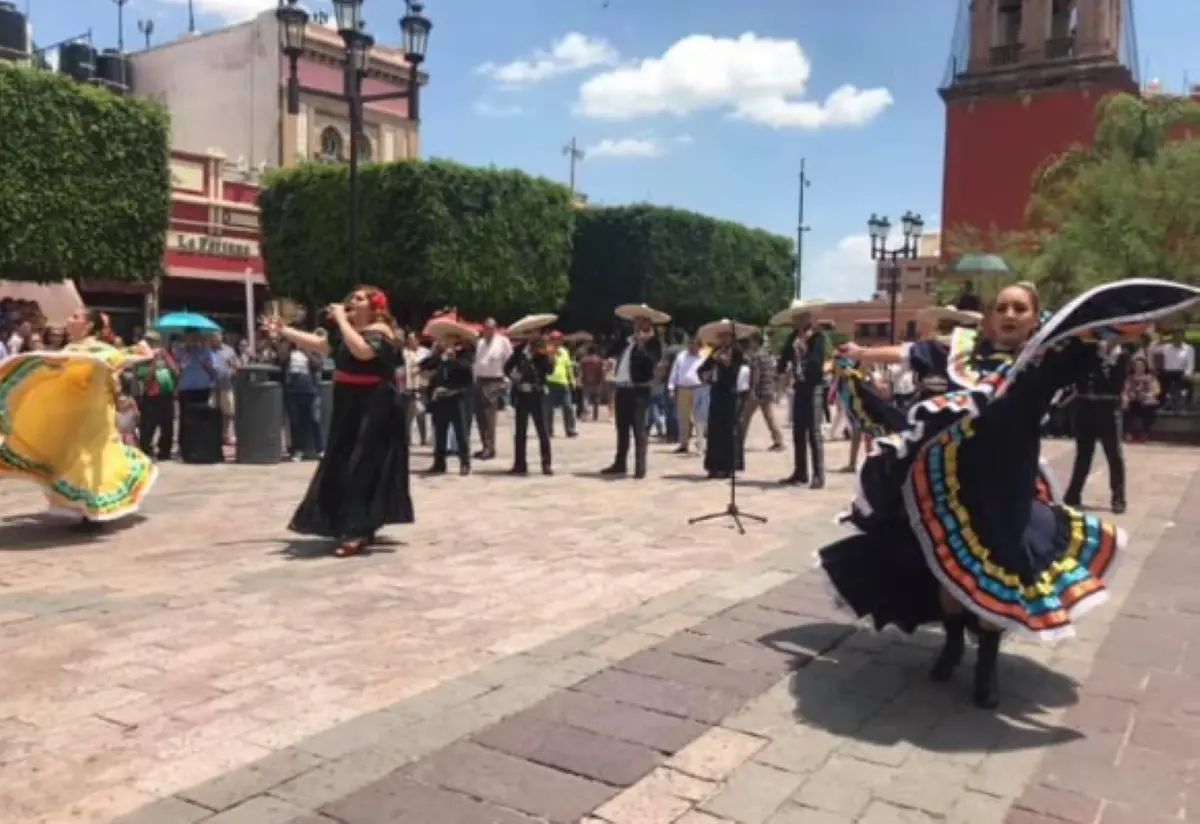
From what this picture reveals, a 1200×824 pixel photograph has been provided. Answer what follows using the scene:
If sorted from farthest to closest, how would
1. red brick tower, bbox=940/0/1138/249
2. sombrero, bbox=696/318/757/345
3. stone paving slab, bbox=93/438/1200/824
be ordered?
red brick tower, bbox=940/0/1138/249
sombrero, bbox=696/318/757/345
stone paving slab, bbox=93/438/1200/824

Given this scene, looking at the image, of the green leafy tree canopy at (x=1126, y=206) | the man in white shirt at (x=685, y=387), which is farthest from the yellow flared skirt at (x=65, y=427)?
the green leafy tree canopy at (x=1126, y=206)

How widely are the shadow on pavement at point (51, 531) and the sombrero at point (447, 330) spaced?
11.8ft

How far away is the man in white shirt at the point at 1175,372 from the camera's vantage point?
19.9 metres

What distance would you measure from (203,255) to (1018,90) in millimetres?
27160

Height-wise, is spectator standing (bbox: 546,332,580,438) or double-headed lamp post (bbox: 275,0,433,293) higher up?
double-headed lamp post (bbox: 275,0,433,293)

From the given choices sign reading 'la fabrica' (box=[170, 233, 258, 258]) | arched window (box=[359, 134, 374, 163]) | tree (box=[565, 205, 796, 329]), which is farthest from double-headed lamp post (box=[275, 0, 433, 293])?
arched window (box=[359, 134, 374, 163])

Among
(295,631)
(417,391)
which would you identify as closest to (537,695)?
(295,631)

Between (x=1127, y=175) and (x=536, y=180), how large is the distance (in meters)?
15.0

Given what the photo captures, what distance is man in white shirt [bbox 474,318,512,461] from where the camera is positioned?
12727 mm

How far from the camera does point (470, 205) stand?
2870 centimetres

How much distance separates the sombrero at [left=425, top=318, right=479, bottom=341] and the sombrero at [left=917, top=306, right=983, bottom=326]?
638 cm

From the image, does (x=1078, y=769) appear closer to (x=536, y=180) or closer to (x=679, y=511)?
(x=679, y=511)

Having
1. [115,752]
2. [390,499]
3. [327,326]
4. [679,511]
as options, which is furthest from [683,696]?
[679,511]

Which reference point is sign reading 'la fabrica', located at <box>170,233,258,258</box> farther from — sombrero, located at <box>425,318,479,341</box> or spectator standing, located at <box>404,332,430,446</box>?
sombrero, located at <box>425,318,479,341</box>
